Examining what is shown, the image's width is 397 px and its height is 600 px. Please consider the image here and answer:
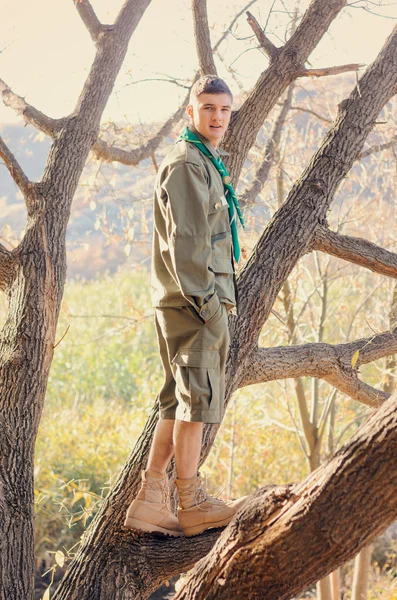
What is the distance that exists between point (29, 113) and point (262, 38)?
1.32m

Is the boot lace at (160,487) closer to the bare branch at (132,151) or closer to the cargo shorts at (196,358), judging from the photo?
the cargo shorts at (196,358)

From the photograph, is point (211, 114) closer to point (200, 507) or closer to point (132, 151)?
point (200, 507)

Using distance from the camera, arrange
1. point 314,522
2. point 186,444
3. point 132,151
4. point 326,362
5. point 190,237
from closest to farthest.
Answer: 1. point 314,522
2. point 190,237
3. point 186,444
4. point 326,362
5. point 132,151

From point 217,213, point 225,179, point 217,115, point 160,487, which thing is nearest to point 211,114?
point 217,115

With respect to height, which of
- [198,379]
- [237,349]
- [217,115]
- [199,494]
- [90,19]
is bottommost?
[199,494]

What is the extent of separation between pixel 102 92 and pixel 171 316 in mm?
2011

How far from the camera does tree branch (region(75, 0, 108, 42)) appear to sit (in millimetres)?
4244

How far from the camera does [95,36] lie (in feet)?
14.0

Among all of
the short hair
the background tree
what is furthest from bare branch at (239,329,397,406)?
the short hair

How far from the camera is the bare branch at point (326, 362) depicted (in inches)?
129

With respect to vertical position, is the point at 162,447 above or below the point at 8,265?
below

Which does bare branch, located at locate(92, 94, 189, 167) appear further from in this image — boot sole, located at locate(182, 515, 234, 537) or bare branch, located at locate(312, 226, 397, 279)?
boot sole, located at locate(182, 515, 234, 537)

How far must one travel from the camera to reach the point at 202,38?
3.80 metres

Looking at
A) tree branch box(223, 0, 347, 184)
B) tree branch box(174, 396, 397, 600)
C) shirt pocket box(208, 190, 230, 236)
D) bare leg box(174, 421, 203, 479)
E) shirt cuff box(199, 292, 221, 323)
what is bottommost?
tree branch box(174, 396, 397, 600)
